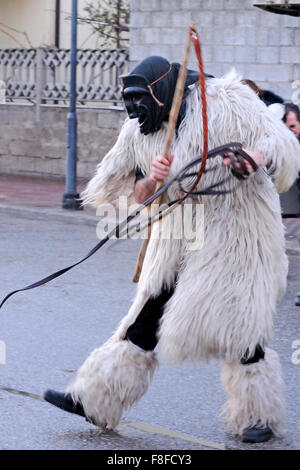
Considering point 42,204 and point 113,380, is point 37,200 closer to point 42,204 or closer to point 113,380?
point 42,204

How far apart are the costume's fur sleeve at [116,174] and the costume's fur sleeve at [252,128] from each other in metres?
0.38

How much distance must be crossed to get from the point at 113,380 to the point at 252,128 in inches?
47.5

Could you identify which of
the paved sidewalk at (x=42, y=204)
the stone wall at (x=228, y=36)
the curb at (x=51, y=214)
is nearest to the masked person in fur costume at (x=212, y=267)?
the paved sidewalk at (x=42, y=204)

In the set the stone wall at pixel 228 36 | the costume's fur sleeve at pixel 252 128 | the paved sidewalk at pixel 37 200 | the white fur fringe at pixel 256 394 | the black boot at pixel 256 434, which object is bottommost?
the paved sidewalk at pixel 37 200

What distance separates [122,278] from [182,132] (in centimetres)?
447

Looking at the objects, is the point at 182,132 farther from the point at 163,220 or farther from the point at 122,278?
the point at 122,278

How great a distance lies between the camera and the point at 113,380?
4.43 meters

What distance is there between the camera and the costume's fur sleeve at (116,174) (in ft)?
14.8

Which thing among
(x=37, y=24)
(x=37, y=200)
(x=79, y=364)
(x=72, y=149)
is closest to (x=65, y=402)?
(x=79, y=364)

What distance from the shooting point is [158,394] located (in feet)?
17.5

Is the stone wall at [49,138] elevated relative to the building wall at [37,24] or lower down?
lower down

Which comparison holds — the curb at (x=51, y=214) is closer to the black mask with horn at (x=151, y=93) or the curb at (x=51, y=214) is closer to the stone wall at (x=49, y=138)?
the stone wall at (x=49, y=138)

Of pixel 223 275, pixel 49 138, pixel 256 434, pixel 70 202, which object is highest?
pixel 223 275
